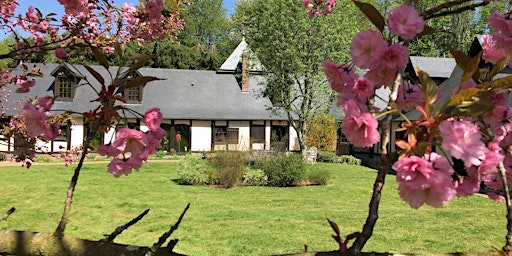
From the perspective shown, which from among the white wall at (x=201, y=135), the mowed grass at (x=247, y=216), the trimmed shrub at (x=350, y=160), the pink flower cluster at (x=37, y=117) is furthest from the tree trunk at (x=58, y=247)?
the white wall at (x=201, y=135)

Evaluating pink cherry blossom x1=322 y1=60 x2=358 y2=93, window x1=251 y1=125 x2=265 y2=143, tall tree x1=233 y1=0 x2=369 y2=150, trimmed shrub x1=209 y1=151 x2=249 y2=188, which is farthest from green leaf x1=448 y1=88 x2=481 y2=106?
window x1=251 y1=125 x2=265 y2=143

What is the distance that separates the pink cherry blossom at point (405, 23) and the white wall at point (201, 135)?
2438 centimetres

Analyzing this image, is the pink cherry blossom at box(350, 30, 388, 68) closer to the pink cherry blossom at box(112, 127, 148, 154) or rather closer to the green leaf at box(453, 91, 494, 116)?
the green leaf at box(453, 91, 494, 116)

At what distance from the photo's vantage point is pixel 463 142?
0.75 meters

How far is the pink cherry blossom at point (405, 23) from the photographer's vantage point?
0.96 meters

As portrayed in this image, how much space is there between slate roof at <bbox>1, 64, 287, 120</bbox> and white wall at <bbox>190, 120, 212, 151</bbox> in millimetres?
572

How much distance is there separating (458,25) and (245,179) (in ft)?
72.2

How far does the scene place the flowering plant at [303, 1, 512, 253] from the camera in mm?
774

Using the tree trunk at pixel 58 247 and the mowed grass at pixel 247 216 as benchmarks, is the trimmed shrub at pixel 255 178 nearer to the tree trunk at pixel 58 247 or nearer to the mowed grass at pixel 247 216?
the mowed grass at pixel 247 216

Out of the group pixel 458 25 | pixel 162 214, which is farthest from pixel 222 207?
pixel 458 25

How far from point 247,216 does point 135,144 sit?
8270 millimetres

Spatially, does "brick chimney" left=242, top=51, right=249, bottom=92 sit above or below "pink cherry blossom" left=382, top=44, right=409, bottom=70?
above

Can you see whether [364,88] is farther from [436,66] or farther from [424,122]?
[436,66]

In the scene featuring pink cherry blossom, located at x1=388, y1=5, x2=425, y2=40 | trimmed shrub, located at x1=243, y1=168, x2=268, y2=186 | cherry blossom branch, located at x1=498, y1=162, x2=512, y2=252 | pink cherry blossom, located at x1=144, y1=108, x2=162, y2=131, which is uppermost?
pink cherry blossom, located at x1=388, y1=5, x2=425, y2=40
